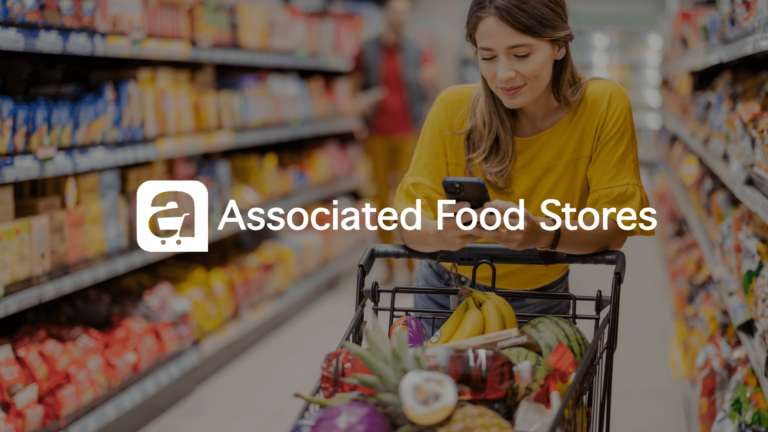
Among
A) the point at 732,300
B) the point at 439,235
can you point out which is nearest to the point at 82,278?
the point at 439,235

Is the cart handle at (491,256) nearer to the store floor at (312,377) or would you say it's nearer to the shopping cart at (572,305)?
the shopping cart at (572,305)

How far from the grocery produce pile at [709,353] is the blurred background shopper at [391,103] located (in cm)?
189

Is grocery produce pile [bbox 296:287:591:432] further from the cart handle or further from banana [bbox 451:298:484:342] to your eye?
the cart handle

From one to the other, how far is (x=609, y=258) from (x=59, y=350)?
69.1 inches

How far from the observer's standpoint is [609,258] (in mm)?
1264

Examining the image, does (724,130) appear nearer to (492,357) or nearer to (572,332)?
(572,332)

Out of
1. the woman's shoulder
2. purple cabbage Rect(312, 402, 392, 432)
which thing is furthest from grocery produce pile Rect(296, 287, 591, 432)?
the woman's shoulder

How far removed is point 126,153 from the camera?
2.46 meters

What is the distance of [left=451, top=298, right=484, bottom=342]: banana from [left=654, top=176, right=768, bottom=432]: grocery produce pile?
33.8 inches

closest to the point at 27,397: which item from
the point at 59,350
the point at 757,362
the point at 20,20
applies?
the point at 59,350

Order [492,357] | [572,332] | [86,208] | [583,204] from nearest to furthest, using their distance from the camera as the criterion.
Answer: [492,357], [572,332], [583,204], [86,208]

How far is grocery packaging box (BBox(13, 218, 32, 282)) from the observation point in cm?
199

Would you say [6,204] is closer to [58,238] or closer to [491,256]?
[58,238]

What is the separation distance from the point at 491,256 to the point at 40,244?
151cm
